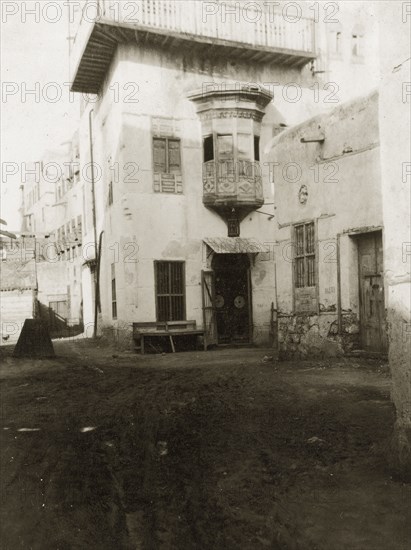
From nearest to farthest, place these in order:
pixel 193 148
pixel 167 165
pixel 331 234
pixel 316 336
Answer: pixel 331 234 < pixel 316 336 < pixel 167 165 < pixel 193 148

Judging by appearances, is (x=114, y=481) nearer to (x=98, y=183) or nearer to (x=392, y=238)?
(x=392, y=238)

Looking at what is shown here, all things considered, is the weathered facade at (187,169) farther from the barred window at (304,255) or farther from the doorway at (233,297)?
the barred window at (304,255)

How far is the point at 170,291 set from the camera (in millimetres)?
16906

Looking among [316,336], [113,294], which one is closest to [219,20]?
[113,294]

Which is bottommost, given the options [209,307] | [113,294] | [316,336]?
[316,336]

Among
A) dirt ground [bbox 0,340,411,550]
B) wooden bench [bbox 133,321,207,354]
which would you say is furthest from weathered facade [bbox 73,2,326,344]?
dirt ground [bbox 0,340,411,550]

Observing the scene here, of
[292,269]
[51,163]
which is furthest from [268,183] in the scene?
[51,163]

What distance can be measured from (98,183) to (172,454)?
1561 cm

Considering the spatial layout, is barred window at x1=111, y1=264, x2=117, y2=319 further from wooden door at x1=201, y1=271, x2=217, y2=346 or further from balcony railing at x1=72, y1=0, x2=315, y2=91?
balcony railing at x1=72, y1=0, x2=315, y2=91

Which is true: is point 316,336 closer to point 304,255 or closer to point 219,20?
point 304,255

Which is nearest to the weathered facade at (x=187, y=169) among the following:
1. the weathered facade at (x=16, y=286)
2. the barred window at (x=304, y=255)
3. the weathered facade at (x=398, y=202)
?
the barred window at (x=304, y=255)

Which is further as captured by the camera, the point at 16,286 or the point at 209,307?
the point at 16,286

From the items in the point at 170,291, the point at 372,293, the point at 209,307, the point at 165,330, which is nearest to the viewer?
the point at 372,293

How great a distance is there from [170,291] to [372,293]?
25.9 feet
